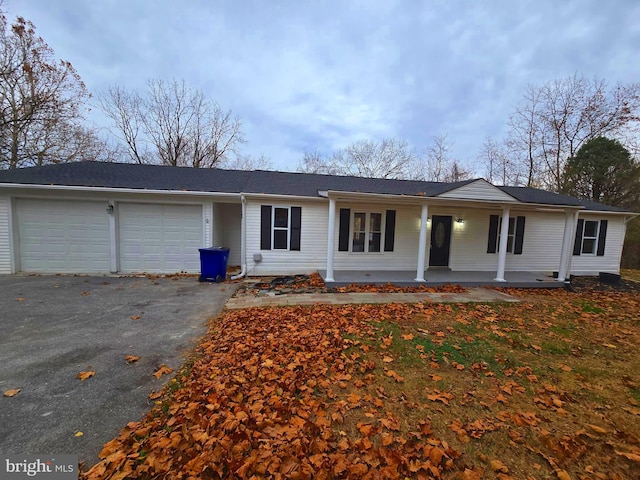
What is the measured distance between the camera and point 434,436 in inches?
86.5

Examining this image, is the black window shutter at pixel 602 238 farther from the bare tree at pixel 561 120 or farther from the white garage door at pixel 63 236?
the white garage door at pixel 63 236

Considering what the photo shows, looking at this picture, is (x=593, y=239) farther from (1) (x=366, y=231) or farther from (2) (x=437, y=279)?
(1) (x=366, y=231)

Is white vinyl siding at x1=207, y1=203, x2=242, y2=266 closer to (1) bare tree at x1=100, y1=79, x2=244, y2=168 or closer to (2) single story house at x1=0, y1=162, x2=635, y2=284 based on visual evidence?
(2) single story house at x1=0, y1=162, x2=635, y2=284

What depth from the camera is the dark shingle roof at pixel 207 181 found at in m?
8.25

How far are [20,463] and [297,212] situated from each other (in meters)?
7.51

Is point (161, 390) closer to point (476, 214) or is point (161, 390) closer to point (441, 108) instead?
point (476, 214)

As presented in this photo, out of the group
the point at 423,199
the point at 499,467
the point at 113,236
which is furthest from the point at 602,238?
the point at 113,236

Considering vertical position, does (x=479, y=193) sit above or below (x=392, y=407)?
above

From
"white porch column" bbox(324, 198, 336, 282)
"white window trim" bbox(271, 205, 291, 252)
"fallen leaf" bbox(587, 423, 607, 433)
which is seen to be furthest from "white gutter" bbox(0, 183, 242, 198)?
"fallen leaf" bbox(587, 423, 607, 433)

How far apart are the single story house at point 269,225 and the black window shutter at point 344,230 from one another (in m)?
0.03

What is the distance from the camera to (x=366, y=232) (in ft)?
30.4

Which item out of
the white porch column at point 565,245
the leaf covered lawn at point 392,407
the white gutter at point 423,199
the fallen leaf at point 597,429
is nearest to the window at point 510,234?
the white porch column at point 565,245

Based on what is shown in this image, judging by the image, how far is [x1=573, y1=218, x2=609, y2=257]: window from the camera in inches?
421

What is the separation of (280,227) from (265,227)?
1.61ft
